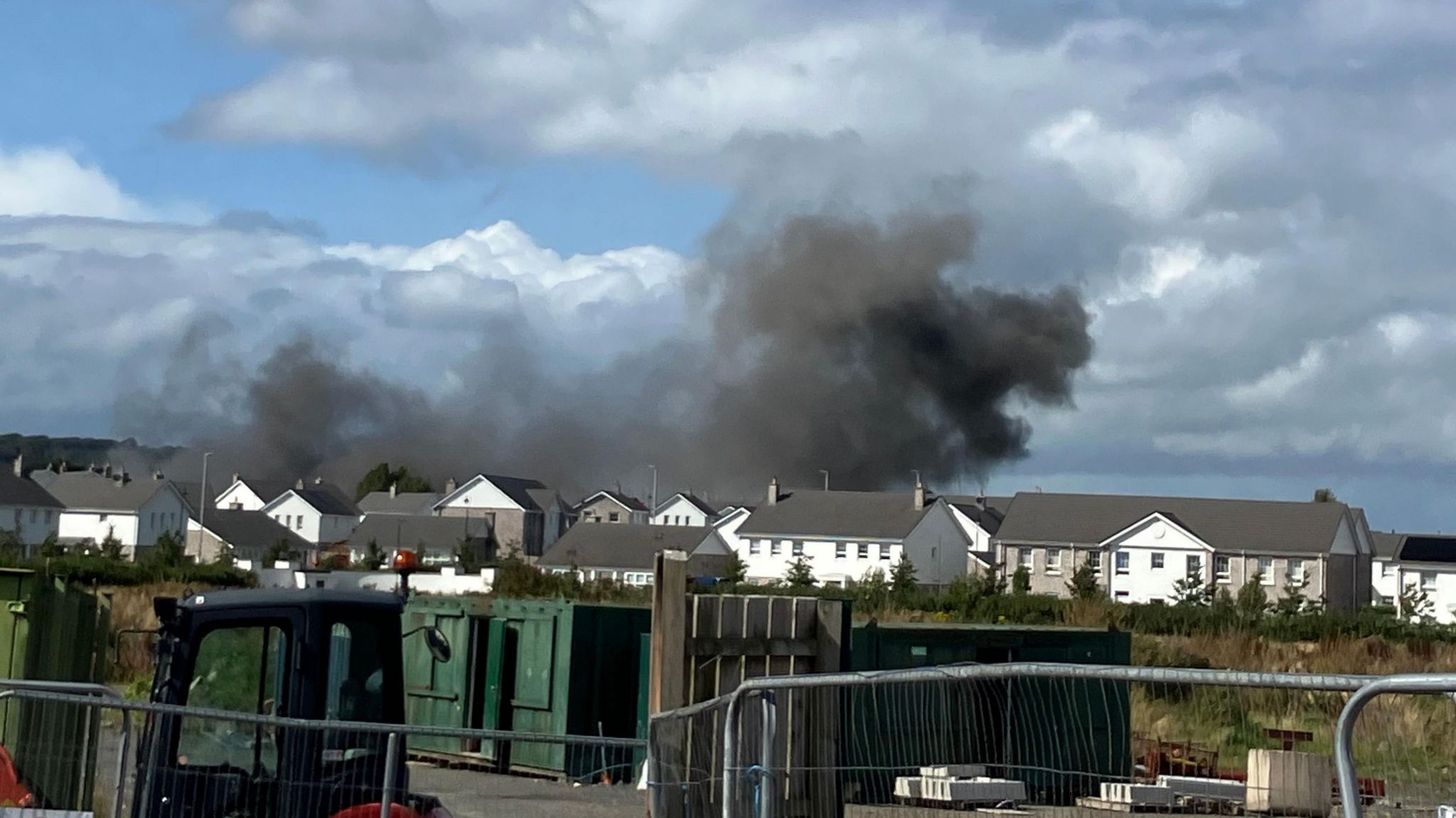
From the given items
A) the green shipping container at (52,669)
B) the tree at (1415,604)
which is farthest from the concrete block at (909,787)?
the tree at (1415,604)

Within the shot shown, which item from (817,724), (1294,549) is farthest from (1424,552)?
(817,724)

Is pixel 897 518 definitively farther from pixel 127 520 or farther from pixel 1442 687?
pixel 1442 687

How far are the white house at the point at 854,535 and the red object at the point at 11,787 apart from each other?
78.9 m

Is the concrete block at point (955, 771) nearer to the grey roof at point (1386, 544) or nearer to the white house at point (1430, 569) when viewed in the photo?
the white house at point (1430, 569)

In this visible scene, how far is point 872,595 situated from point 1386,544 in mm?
66606

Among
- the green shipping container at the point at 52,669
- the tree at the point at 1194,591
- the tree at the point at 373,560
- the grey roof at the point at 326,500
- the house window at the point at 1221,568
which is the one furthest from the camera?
the grey roof at the point at 326,500

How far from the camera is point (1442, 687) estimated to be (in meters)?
3.93

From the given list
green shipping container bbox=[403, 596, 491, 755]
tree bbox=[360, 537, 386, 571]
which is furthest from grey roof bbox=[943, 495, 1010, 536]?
green shipping container bbox=[403, 596, 491, 755]

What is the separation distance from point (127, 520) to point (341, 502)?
16084 millimetres

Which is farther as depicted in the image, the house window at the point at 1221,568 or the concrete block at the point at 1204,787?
the house window at the point at 1221,568

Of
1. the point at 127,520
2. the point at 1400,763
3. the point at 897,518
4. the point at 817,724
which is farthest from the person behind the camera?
the point at 127,520

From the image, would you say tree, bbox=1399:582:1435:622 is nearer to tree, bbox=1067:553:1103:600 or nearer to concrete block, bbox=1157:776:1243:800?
tree, bbox=1067:553:1103:600

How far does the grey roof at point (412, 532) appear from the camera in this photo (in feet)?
339

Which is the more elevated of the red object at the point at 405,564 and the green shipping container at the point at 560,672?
the red object at the point at 405,564
